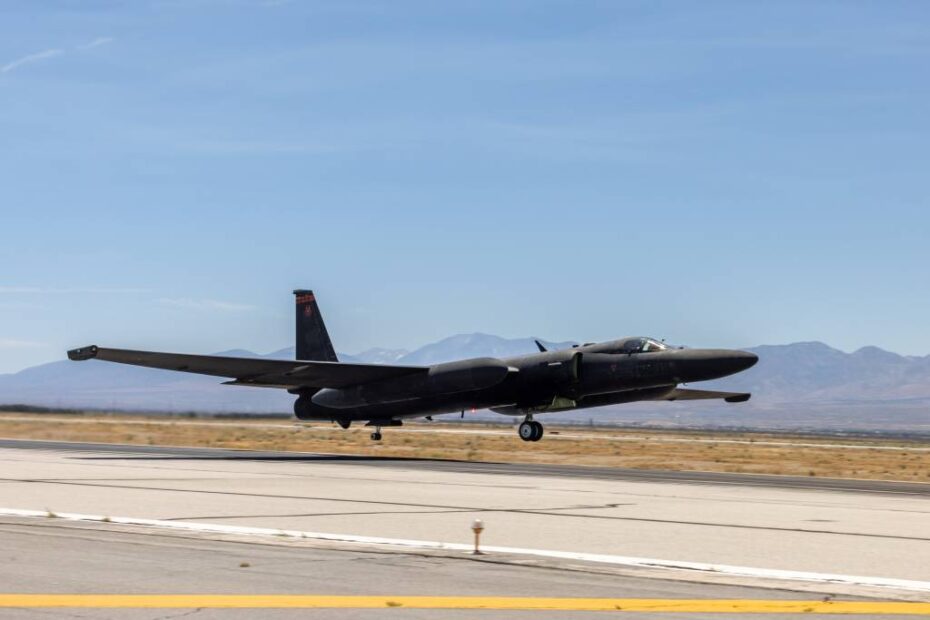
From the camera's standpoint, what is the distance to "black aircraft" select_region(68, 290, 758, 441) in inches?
1403

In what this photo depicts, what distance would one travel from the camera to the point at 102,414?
72125 millimetres

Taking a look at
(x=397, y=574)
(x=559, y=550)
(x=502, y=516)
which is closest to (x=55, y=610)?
(x=397, y=574)

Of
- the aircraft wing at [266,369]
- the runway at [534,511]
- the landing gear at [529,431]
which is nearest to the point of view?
the runway at [534,511]

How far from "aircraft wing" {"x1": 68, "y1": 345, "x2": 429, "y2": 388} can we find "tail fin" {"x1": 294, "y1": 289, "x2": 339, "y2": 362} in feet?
20.3

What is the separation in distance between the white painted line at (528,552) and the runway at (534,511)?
0.32 metres

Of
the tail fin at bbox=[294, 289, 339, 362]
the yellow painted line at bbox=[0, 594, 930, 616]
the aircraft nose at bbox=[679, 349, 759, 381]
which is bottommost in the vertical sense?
the yellow painted line at bbox=[0, 594, 930, 616]

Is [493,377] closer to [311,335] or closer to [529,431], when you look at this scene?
[529,431]

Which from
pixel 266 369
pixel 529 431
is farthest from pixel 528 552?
pixel 529 431

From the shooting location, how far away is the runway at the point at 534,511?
11868mm

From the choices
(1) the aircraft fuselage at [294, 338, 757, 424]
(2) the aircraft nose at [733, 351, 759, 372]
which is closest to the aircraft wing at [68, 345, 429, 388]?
(1) the aircraft fuselage at [294, 338, 757, 424]

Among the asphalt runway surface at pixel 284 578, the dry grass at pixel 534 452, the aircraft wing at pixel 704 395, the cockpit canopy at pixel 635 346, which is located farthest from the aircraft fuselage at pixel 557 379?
the asphalt runway surface at pixel 284 578

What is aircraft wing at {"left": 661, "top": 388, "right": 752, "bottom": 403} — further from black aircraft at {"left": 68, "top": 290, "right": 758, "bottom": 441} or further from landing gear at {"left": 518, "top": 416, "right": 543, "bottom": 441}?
landing gear at {"left": 518, "top": 416, "right": 543, "bottom": 441}

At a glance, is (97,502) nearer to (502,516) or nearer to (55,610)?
(502,516)

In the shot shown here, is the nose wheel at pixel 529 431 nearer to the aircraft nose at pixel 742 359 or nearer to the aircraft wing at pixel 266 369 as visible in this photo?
the aircraft wing at pixel 266 369
